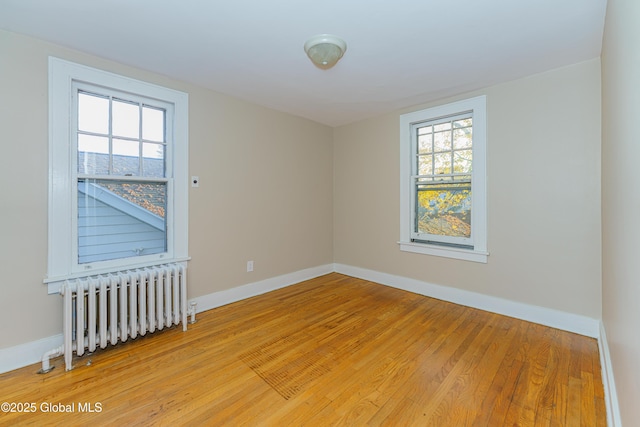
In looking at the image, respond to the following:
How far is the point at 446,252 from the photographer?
124 inches

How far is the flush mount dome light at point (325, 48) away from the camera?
198 centimetres

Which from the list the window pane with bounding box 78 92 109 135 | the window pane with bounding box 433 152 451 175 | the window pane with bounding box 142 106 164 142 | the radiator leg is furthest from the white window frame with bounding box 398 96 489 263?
the radiator leg

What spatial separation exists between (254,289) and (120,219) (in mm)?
1609

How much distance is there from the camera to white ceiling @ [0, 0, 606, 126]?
170 centimetres

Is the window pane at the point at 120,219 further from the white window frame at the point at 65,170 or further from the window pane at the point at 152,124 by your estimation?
the window pane at the point at 152,124

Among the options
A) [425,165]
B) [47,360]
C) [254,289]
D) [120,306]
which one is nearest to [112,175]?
[120,306]

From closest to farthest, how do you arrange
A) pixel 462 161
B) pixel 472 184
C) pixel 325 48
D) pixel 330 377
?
pixel 330 377, pixel 325 48, pixel 472 184, pixel 462 161

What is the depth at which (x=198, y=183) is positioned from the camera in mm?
2861

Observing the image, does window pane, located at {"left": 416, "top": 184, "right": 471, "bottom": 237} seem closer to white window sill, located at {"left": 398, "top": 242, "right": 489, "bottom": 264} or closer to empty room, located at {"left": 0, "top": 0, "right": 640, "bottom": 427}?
empty room, located at {"left": 0, "top": 0, "right": 640, "bottom": 427}

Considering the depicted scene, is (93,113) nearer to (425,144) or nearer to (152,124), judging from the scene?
(152,124)

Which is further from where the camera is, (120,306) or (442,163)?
(442,163)

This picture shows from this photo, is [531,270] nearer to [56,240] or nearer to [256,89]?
[256,89]

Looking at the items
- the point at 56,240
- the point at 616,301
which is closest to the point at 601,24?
the point at 616,301

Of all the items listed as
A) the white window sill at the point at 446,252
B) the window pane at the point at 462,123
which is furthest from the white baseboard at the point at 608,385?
the window pane at the point at 462,123
